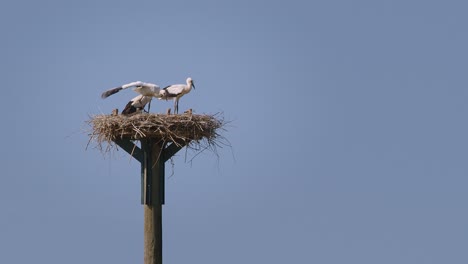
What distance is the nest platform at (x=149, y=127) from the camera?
8.80 meters

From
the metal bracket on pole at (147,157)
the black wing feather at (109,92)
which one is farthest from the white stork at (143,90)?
the metal bracket on pole at (147,157)

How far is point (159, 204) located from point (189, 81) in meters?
2.90

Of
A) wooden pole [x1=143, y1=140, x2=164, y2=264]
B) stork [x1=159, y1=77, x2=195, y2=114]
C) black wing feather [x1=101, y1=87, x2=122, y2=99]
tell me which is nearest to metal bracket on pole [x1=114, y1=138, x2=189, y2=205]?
wooden pole [x1=143, y1=140, x2=164, y2=264]

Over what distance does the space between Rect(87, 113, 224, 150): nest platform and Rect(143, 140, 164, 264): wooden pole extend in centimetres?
22

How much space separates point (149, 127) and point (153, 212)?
1.04 meters

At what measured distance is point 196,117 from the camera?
30.2ft

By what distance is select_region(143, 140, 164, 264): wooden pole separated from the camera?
334 inches

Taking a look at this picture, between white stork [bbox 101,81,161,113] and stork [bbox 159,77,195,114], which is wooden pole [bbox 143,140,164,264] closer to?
white stork [bbox 101,81,161,113]

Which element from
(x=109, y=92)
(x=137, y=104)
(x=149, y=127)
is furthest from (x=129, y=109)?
(x=149, y=127)

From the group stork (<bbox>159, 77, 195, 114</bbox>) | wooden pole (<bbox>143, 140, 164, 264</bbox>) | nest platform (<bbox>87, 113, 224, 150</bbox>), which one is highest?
stork (<bbox>159, 77, 195, 114</bbox>)

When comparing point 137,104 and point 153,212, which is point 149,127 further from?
point 137,104

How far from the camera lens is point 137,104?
1056 centimetres

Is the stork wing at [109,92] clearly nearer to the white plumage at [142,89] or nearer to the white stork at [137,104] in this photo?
the white plumage at [142,89]

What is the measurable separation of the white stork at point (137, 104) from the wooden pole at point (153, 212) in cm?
166
